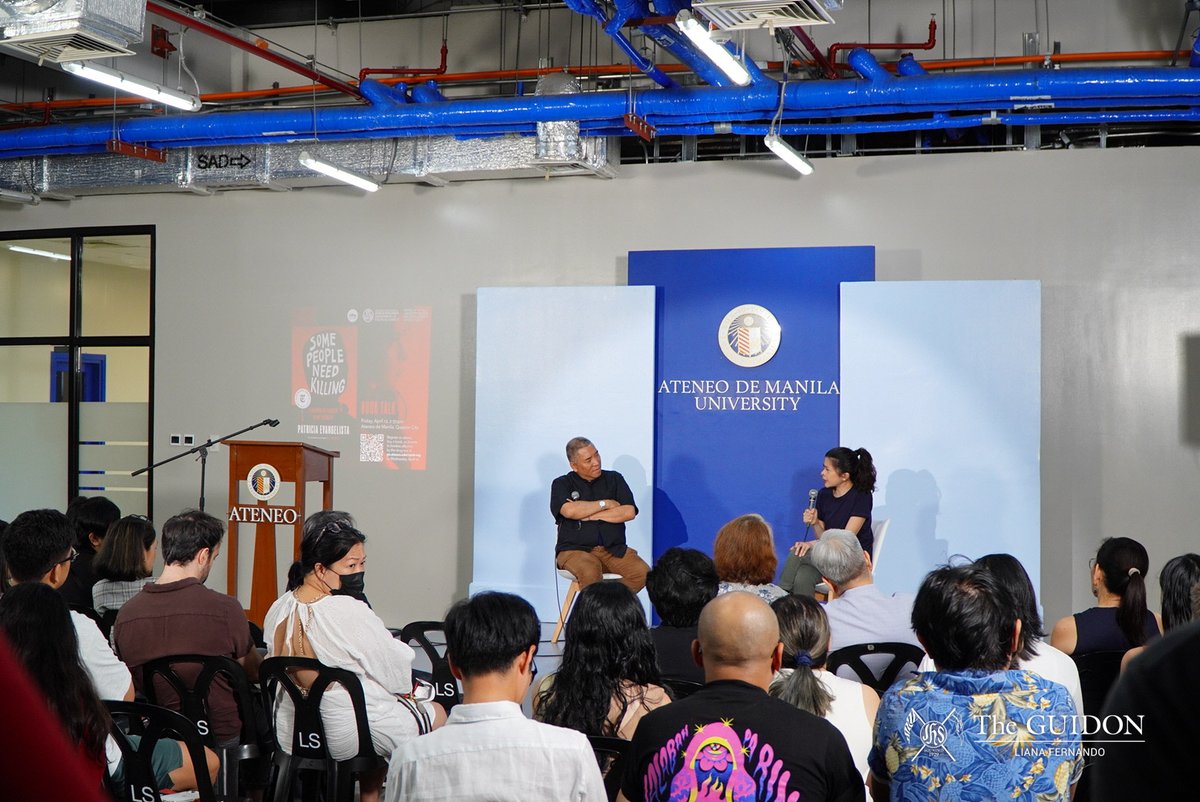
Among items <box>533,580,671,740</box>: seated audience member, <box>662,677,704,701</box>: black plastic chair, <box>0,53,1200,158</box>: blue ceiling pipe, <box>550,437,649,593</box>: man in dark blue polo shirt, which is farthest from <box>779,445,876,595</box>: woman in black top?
<box>533,580,671,740</box>: seated audience member

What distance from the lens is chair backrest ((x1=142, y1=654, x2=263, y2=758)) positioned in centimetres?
384

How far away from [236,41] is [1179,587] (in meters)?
6.26

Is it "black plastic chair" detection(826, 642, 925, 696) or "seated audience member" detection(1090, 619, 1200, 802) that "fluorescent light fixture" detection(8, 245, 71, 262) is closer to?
"black plastic chair" detection(826, 642, 925, 696)

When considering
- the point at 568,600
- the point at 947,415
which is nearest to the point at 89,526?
the point at 568,600

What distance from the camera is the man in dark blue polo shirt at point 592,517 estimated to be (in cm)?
766

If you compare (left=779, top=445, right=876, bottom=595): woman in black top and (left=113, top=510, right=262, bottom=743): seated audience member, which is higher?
(left=779, top=445, right=876, bottom=595): woman in black top

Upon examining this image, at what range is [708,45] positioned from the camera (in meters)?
5.20

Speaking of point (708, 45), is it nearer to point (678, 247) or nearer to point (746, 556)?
point (746, 556)

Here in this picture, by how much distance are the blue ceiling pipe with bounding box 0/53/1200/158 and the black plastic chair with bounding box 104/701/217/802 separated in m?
5.20

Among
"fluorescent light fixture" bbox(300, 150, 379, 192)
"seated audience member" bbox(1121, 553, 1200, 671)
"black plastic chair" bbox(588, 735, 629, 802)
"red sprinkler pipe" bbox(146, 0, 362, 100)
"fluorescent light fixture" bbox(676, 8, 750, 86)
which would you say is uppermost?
"red sprinkler pipe" bbox(146, 0, 362, 100)

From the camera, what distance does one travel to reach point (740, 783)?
223 cm

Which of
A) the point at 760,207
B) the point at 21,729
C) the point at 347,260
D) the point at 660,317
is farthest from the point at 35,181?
the point at 21,729

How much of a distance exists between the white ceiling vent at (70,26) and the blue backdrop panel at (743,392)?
14.1 ft

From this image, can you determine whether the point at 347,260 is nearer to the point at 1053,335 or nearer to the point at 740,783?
the point at 1053,335
